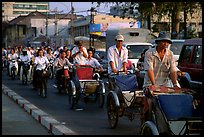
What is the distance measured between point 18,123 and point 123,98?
2.55 meters

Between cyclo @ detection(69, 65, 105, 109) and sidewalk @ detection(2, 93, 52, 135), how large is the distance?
1.34 metres

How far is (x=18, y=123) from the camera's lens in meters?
10.1

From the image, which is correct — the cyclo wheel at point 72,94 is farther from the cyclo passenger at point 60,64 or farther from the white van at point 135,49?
the white van at point 135,49

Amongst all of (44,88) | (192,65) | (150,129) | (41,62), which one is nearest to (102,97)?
(192,65)

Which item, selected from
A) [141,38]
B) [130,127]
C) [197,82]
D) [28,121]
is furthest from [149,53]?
[141,38]

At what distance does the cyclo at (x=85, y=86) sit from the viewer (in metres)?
12.2

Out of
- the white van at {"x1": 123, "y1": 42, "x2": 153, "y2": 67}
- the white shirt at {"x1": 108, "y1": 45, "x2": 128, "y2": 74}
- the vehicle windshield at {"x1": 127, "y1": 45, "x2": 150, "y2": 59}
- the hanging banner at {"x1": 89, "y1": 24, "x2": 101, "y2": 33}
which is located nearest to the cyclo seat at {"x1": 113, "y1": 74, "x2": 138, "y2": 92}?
the white shirt at {"x1": 108, "y1": 45, "x2": 128, "y2": 74}

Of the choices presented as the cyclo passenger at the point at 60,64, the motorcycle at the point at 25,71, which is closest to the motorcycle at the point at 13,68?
the motorcycle at the point at 25,71

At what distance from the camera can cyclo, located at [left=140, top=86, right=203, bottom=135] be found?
5891 millimetres

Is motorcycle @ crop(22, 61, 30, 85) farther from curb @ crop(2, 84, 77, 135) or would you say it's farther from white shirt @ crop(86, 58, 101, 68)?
white shirt @ crop(86, 58, 101, 68)

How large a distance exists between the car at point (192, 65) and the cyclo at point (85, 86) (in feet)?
7.18

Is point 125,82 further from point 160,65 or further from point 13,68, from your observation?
point 13,68

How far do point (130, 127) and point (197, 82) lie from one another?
348 cm

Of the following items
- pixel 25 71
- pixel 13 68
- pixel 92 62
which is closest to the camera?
pixel 92 62
